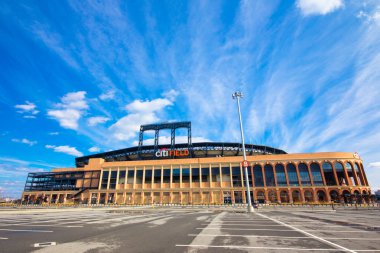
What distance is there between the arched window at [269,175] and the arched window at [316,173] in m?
12.3

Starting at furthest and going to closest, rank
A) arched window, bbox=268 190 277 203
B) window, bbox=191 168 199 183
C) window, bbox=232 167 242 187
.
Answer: window, bbox=191 168 199 183 < window, bbox=232 167 242 187 < arched window, bbox=268 190 277 203

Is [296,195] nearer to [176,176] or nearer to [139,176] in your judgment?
[176,176]

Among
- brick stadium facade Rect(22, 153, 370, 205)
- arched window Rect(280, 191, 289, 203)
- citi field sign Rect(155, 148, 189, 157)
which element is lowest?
arched window Rect(280, 191, 289, 203)

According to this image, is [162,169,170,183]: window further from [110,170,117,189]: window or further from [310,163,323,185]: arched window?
[310,163,323,185]: arched window

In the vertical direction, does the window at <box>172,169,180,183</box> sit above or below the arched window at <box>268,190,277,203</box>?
above

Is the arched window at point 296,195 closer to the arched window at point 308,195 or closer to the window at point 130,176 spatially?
the arched window at point 308,195

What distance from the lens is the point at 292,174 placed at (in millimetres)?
64250

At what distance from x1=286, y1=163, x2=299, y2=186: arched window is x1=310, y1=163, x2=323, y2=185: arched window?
5212 mm

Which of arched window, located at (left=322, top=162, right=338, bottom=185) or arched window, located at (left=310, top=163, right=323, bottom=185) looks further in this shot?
arched window, located at (left=322, top=162, right=338, bottom=185)

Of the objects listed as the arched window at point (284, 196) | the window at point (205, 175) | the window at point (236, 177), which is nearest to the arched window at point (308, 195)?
the arched window at point (284, 196)

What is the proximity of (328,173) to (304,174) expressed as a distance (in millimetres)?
7657

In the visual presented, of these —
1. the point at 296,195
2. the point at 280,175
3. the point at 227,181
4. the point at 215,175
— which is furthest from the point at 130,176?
the point at 296,195

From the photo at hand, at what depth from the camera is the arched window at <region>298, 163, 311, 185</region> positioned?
206 ft

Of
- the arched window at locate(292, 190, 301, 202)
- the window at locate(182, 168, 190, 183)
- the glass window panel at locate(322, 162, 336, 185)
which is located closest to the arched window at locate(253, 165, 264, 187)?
the arched window at locate(292, 190, 301, 202)
